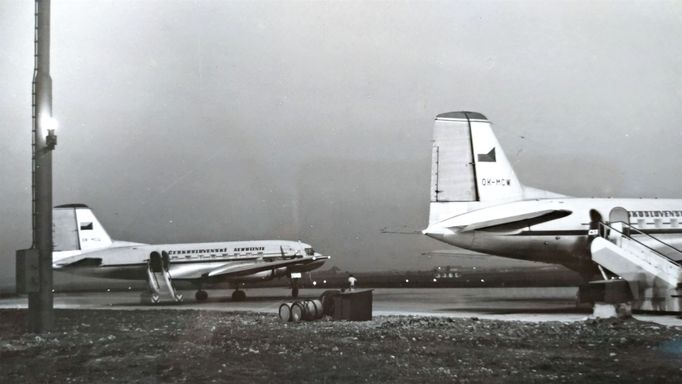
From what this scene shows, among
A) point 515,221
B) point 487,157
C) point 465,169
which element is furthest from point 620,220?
point 465,169

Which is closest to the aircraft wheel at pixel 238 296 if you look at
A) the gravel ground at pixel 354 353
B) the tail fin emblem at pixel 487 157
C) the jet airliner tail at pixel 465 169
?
the jet airliner tail at pixel 465 169

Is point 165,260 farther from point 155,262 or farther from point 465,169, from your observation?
point 465,169

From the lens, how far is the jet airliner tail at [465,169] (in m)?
24.1

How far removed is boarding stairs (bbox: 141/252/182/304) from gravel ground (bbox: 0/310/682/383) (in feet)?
54.9

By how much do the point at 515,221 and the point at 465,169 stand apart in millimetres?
2541

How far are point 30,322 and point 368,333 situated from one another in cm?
774

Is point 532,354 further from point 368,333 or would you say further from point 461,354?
→ point 368,333

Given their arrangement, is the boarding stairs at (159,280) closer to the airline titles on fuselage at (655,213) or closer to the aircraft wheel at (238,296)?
the aircraft wheel at (238,296)

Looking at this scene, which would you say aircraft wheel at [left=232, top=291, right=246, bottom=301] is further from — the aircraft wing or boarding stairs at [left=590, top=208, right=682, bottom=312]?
boarding stairs at [left=590, top=208, right=682, bottom=312]

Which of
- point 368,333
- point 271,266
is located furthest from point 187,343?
point 271,266

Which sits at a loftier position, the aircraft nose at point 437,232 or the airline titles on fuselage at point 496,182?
the airline titles on fuselage at point 496,182

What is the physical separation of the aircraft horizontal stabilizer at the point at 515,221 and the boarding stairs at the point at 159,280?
58.5ft

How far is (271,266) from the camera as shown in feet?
126

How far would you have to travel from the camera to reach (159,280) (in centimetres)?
3556
